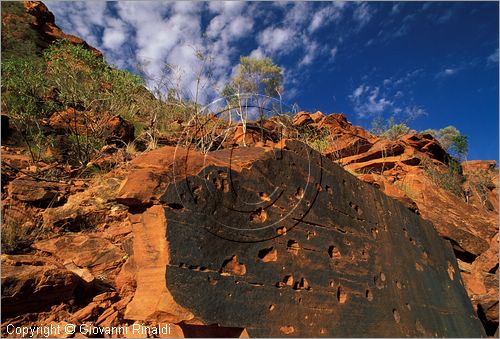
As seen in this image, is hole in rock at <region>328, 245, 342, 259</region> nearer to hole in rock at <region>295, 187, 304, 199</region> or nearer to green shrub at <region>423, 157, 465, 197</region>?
hole in rock at <region>295, 187, 304, 199</region>

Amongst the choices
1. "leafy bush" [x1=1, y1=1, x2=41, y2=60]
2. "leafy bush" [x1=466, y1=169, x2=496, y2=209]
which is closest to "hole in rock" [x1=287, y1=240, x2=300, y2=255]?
"leafy bush" [x1=466, y1=169, x2=496, y2=209]

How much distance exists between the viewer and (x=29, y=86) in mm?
10664

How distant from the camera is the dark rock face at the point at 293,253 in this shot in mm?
2990

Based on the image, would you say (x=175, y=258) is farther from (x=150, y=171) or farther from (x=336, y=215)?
(x=336, y=215)

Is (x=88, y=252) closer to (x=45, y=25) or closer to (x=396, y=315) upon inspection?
(x=396, y=315)

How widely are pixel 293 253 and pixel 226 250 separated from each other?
2.93 feet

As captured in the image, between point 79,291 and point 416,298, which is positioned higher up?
point 79,291

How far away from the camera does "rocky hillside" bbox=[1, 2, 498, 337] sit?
2.97 metres

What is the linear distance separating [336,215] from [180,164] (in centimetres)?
233

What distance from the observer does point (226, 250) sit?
3.17m

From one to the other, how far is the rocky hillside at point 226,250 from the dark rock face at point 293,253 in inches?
0.6

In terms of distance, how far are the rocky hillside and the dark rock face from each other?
14 mm

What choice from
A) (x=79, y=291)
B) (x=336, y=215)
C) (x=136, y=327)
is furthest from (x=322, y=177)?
(x=79, y=291)

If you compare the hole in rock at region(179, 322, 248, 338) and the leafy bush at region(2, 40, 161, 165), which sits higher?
the leafy bush at region(2, 40, 161, 165)
